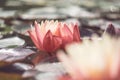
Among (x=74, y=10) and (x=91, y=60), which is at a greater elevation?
(x=91, y=60)

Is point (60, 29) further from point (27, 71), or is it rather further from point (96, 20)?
point (96, 20)

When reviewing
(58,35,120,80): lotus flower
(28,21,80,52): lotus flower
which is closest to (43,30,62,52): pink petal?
(28,21,80,52): lotus flower

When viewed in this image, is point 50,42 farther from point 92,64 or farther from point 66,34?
point 92,64

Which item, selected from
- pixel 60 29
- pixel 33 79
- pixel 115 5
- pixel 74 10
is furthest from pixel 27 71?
pixel 115 5

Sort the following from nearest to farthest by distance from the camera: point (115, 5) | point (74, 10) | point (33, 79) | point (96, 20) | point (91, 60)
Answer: point (91, 60) < point (33, 79) < point (96, 20) < point (74, 10) < point (115, 5)

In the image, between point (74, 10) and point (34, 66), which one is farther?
point (74, 10)

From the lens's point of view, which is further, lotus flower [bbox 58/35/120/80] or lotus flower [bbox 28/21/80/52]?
lotus flower [bbox 28/21/80/52]

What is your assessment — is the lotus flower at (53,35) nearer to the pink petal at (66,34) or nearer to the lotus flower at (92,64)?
the pink petal at (66,34)

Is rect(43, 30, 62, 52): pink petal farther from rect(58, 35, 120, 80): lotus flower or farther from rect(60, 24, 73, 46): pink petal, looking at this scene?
rect(58, 35, 120, 80): lotus flower
